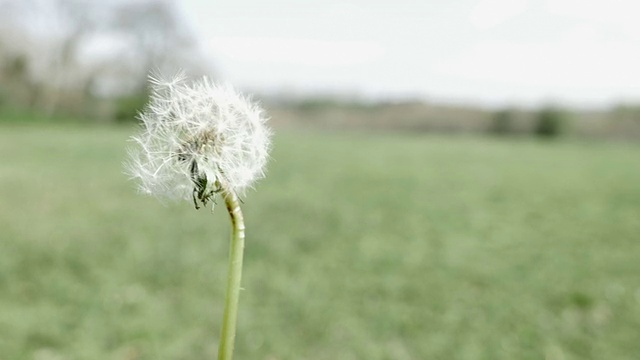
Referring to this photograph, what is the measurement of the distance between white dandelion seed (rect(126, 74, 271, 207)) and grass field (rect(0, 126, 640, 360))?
122cm

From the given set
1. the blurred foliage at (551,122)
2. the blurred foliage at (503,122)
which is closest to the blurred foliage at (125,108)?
the blurred foliage at (503,122)

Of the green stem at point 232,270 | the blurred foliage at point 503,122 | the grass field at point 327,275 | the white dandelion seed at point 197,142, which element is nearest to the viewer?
the green stem at point 232,270

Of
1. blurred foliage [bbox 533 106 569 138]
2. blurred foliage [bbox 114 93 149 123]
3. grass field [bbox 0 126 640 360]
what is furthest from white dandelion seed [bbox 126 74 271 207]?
blurred foliage [bbox 533 106 569 138]

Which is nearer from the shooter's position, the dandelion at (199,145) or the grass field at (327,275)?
the dandelion at (199,145)

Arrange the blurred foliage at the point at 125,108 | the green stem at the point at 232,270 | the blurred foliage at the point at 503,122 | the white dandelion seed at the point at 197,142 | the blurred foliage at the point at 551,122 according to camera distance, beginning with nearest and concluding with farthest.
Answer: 1. the green stem at the point at 232,270
2. the white dandelion seed at the point at 197,142
3. the blurred foliage at the point at 125,108
4. the blurred foliage at the point at 551,122
5. the blurred foliage at the point at 503,122

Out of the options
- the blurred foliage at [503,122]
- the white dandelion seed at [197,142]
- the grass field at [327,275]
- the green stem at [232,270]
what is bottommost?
the blurred foliage at [503,122]

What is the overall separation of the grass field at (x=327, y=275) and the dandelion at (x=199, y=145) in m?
1.22

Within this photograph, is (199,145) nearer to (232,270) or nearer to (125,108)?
→ (232,270)

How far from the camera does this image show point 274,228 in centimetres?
772

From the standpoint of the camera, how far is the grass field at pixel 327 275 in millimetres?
4324

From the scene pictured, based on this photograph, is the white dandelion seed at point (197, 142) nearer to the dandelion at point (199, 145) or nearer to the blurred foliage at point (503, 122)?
the dandelion at point (199, 145)

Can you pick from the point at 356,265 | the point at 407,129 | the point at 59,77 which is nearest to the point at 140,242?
the point at 356,265

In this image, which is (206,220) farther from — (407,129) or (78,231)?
(407,129)

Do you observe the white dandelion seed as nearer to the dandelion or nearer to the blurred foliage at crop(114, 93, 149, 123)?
the dandelion
